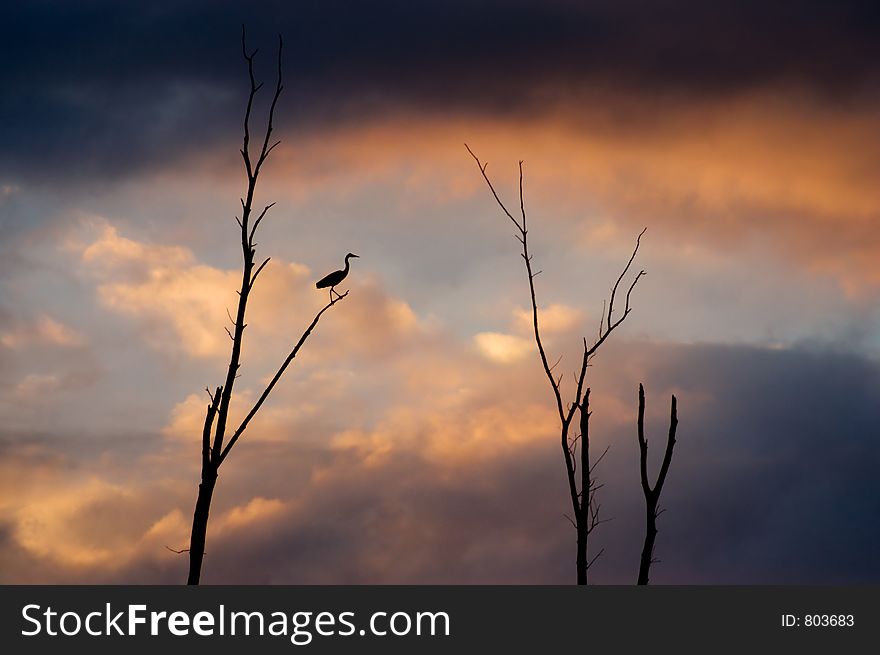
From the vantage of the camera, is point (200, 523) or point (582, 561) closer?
point (200, 523)

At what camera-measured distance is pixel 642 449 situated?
1422 centimetres

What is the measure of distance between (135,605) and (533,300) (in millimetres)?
6861

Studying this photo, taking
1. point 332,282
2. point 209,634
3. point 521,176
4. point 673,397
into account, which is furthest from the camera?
point 332,282

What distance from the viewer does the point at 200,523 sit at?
40.7ft

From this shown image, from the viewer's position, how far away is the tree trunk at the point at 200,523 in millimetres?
12305

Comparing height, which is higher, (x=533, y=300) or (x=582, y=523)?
(x=533, y=300)

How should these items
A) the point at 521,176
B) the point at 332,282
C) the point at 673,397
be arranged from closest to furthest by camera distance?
the point at 673,397, the point at 521,176, the point at 332,282

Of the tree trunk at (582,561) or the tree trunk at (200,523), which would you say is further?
the tree trunk at (582,561)

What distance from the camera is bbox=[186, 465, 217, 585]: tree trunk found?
1230 centimetres

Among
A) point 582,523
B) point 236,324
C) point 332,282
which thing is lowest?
point 582,523

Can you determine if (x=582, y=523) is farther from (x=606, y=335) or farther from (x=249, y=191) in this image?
(x=249, y=191)

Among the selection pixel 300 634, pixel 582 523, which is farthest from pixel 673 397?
pixel 300 634

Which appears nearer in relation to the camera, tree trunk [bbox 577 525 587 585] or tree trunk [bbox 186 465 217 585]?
tree trunk [bbox 186 465 217 585]

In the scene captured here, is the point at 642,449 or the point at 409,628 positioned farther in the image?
the point at 642,449
